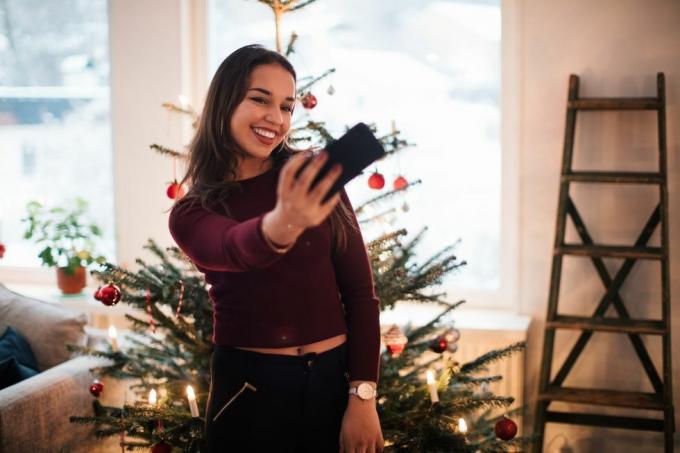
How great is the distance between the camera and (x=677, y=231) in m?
2.65

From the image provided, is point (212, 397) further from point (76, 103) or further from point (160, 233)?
point (76, 103)

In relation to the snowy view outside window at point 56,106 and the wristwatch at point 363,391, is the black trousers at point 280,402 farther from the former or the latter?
the snowy view outside window at point 56,106

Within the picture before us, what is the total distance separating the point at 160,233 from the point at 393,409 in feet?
5.15

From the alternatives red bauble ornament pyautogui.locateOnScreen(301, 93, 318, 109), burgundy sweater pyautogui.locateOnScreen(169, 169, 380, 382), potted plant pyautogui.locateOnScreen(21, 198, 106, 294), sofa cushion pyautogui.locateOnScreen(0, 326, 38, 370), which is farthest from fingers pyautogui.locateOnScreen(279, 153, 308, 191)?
potted plant pyautogui.locateOnScreen(21, 198, 106, 294)

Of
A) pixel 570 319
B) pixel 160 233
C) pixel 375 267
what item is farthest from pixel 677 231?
pixel 160 233

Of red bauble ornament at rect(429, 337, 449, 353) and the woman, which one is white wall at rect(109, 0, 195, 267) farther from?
the woman

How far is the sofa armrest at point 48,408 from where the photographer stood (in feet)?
7.31

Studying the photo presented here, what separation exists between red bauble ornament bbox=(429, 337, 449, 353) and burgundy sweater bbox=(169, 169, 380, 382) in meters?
0.71

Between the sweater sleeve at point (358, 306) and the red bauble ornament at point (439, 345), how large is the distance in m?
0.71

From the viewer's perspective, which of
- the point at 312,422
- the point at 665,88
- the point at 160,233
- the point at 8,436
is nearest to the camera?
the point at 312,422

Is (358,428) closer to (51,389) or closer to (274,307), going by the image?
(274,307)

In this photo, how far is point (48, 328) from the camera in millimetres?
2639

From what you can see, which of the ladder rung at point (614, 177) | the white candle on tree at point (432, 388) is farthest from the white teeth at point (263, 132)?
the ladder rung at point (614, 177)

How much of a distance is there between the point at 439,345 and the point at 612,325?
0.79m
